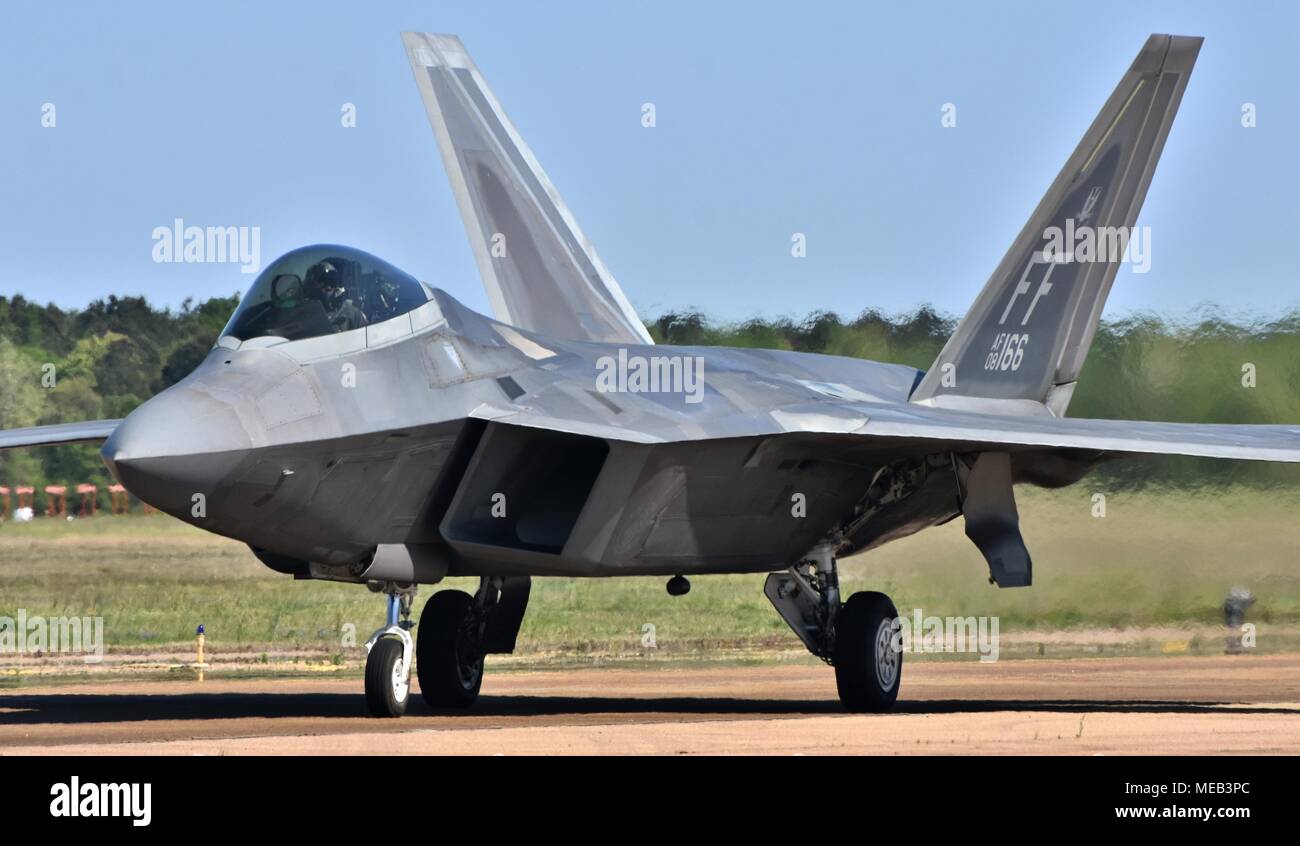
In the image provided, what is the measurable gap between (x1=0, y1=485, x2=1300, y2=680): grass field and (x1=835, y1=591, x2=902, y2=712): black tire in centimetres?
488

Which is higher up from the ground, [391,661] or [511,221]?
[511,221]

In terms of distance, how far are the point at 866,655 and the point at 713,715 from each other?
1.31m

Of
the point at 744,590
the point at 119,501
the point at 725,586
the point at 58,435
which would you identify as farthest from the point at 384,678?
the point at 119,501

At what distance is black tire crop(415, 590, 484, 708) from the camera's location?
13.9m

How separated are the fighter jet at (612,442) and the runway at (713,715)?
0.89 m

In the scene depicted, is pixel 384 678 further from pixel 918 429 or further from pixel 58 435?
pixel 918 429

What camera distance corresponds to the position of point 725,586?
80.4 feet

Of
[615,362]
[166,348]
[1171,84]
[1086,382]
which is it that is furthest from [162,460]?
[166,348]

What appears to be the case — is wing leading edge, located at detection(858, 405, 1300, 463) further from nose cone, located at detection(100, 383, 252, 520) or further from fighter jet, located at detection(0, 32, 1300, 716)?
nose cone, located at detection(100, 383, 252, 520)

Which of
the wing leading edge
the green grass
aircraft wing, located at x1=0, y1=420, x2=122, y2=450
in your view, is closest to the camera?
the wing leading edge

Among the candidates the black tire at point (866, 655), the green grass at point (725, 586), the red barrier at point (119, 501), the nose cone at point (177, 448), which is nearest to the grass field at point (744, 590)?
the green grass at point (725, 586)

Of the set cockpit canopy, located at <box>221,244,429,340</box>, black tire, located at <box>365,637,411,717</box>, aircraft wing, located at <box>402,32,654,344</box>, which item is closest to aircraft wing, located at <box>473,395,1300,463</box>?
cockpit canopy, located at <box>221,244,429,340</box>

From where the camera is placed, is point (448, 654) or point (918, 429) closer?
point (918, 429)

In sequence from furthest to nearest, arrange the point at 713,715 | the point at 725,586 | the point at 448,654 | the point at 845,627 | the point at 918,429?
the point at 725,586, the point at 448,654, the point at 845,627, the point at 713,715, the point at 918,429
